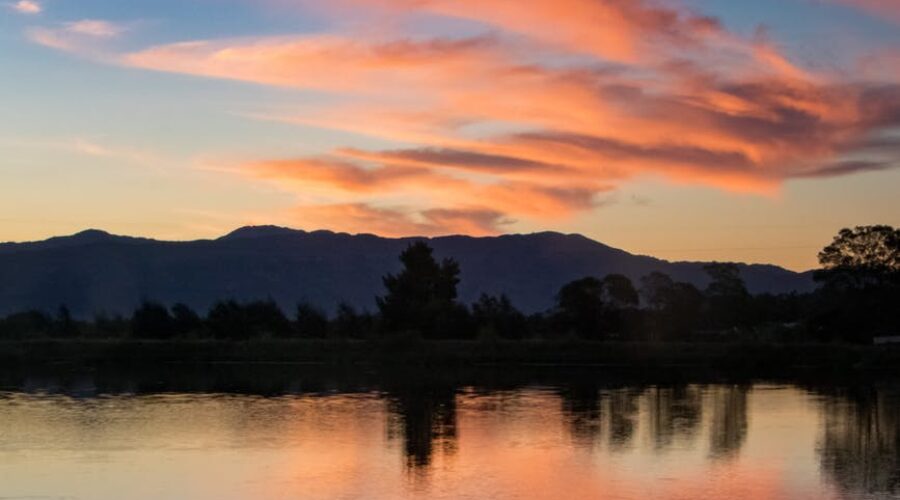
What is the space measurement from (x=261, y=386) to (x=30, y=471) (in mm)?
27828

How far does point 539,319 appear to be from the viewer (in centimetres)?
9875

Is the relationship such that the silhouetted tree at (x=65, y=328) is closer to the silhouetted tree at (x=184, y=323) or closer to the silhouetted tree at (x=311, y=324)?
the silhouetted tree at (x=184, y=323)

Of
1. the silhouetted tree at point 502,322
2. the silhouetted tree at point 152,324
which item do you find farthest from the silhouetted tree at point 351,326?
the silhouetted tree at point 152,324

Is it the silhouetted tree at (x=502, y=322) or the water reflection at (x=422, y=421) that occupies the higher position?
the silhouetted tree at (x=502, y=322)

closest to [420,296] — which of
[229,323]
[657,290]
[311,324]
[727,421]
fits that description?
[311,324]

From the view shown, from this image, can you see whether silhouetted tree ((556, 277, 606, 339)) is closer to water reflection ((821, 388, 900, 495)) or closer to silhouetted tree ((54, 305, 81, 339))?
water reflection ((821, 388, 900, 495))

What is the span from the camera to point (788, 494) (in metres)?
22.0

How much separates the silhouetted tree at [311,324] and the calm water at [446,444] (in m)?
40.6

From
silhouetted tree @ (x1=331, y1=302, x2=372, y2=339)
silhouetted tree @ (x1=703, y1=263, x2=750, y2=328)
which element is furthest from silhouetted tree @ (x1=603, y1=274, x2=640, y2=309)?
silhouetted tree @ (x1=331, y1=302, x2=372, y2=339)

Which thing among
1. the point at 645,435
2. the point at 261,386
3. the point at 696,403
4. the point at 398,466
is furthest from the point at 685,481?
the point at 261,386

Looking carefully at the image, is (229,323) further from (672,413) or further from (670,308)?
(672,413)

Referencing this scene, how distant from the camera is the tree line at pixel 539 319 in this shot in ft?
266

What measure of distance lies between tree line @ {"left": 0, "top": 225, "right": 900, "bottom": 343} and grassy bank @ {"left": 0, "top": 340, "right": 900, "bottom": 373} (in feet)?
9.77

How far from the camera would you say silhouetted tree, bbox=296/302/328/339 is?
89.4 m
